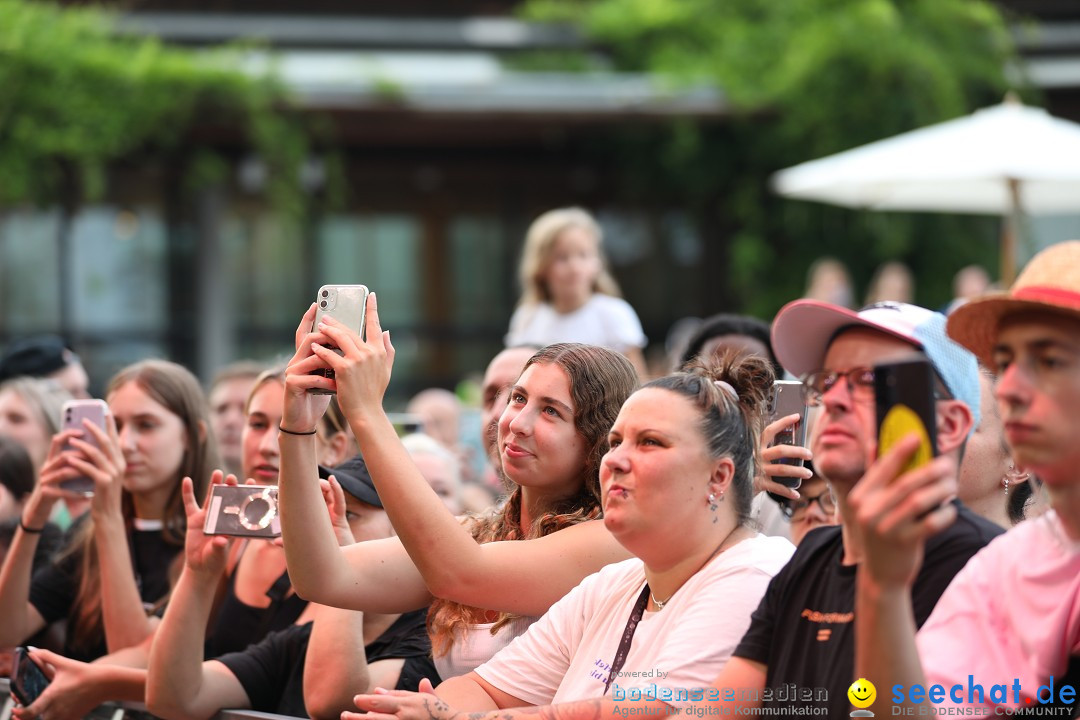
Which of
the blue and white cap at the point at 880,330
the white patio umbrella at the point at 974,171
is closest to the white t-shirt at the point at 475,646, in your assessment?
the blue and white cap at the point at 880,330

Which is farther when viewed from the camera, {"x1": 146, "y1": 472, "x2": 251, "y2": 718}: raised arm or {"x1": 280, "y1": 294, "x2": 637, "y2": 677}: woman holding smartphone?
{"x1": 146, "y1": 472, "x2": 251, "y2": 718}: raised arm

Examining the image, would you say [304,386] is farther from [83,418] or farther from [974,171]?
[974,171]

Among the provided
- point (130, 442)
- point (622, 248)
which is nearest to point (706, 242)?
point (622, 248)

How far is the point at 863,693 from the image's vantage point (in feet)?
7.02

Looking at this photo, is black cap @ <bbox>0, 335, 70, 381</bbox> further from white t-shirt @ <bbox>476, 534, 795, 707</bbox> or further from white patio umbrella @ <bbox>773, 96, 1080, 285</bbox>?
white patio umbrella @ <bbox>773, 96, 1080, 285</bbox>

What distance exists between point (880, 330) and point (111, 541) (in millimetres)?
2641

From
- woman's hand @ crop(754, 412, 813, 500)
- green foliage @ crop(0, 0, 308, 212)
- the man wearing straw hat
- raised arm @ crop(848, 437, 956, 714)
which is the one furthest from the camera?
green foliage @ crop(0, 0, 308, 212)

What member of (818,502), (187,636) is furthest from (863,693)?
(187,636)

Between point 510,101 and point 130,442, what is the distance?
8.28 metres

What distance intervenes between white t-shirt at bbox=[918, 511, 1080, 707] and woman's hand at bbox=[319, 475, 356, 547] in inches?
66.3

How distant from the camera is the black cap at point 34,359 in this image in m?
6.10

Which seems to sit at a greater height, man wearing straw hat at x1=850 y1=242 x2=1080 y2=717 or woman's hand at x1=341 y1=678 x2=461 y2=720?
man wearing straw hat at x1=850 y1=242 x2=1080 y2=717

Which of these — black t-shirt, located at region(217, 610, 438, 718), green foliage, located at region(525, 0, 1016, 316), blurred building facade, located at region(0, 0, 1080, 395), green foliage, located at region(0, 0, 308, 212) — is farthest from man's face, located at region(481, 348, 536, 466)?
green foliage, located at region(525, 0, 1016, 316)

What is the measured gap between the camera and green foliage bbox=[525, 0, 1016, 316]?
1276 cm
